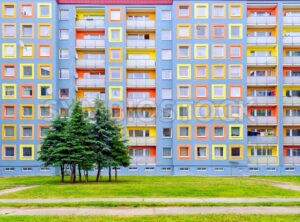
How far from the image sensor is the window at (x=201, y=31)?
1914 inches

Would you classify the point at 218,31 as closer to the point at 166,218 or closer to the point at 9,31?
the point at 9,31

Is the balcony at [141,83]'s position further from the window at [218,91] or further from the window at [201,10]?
the window at [201,10]

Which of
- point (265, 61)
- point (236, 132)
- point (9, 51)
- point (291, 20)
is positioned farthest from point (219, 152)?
point (9, 51)

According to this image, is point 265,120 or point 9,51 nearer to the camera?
point 265,120

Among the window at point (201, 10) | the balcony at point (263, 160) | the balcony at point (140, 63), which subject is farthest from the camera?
the balcony at point (140, 63)

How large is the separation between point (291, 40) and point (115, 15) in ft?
76.0

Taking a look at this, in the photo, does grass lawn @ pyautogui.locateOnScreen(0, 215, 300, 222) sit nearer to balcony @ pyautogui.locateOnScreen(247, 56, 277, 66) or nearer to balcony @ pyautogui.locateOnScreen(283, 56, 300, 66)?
balcony @ pyautogui.locateOnScreen(247, 56, 277, 66)

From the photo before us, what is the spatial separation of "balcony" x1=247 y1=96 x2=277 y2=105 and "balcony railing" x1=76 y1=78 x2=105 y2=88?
63.1 feet

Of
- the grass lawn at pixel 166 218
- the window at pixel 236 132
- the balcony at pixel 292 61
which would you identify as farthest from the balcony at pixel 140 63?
the grass lawn at pixel 166 218

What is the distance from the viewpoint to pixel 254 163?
4803cm

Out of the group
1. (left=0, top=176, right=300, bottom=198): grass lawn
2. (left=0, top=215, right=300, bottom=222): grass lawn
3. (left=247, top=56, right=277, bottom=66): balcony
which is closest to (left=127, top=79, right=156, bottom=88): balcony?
(left=247, top=56, right=277, bottom=66): balcony

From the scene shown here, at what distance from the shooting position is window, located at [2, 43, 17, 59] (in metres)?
48.7

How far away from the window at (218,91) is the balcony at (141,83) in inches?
306

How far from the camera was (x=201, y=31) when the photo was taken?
48.8 m
